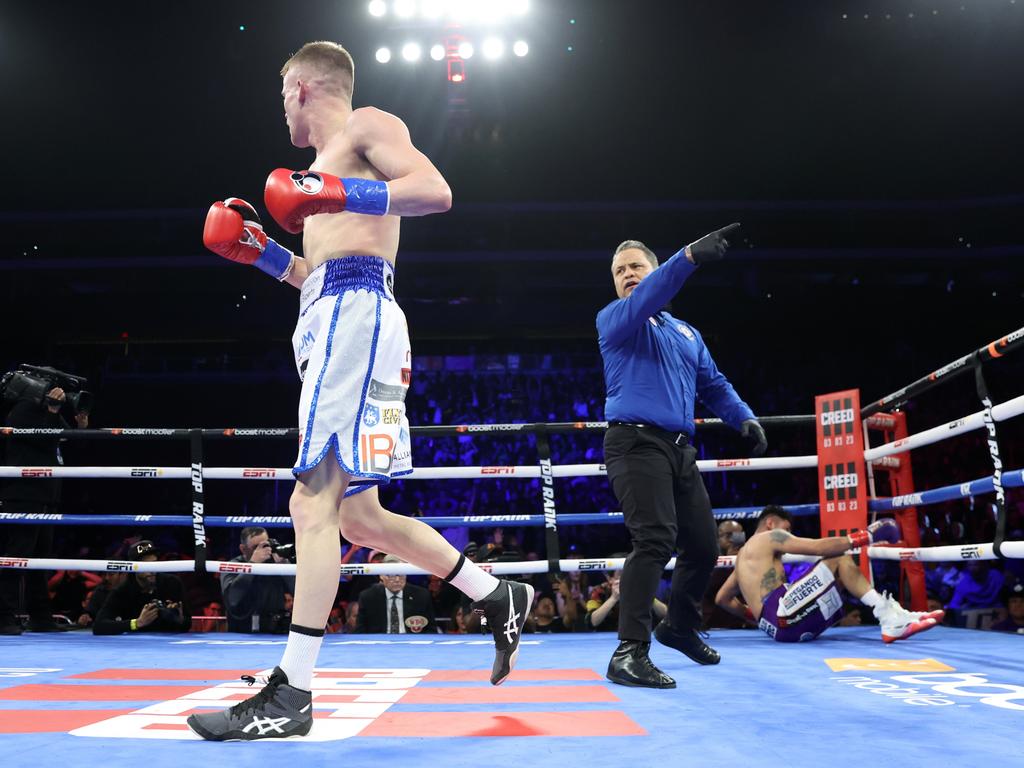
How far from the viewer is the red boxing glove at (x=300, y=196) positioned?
1467mm

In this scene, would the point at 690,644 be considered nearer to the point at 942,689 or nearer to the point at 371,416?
the point at 942,689

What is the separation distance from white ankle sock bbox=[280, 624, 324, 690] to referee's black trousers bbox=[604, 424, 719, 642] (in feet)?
2.96

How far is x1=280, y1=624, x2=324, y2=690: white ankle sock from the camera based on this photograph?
1.41 metres

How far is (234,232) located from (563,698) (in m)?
1.27

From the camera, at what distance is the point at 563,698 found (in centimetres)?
174

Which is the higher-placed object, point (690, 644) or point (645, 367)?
point (645, 367)

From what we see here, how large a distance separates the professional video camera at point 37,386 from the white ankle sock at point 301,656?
3120 millimetres

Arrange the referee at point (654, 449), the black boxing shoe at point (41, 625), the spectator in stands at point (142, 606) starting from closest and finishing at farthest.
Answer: the referee at point (654, 449)
the spectator in stands at point (142, 606)
the black boxing shoe at point (41, 625)

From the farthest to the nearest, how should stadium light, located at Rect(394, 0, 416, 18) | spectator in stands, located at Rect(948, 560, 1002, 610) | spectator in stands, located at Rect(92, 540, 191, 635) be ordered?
stadium light, located at Rect(394, 0, 416, 18) → spectator in stands, located at Rect(948, 560, 1002, 610) → spectator in stands, located at Rect(92, 540, 191, 635)

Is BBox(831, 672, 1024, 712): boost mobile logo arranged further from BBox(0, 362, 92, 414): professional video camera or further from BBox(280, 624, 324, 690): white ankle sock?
BBox(0, 362, 92, 414): professional video camera

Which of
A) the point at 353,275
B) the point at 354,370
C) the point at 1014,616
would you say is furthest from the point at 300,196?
the point at 1014,616

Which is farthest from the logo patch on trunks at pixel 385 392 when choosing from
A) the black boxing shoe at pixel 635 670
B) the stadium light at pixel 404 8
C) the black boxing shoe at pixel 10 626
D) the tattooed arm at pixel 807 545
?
the stadium light at pixel 404 8

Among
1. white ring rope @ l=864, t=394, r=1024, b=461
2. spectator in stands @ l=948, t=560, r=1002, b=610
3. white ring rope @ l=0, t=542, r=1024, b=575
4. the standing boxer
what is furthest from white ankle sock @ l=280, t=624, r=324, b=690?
spectator in stands @ l=948, t=560, r=1002, b=610

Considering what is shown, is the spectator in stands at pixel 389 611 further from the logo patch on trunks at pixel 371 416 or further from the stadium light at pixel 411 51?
the stadium light at pixel 411 51
